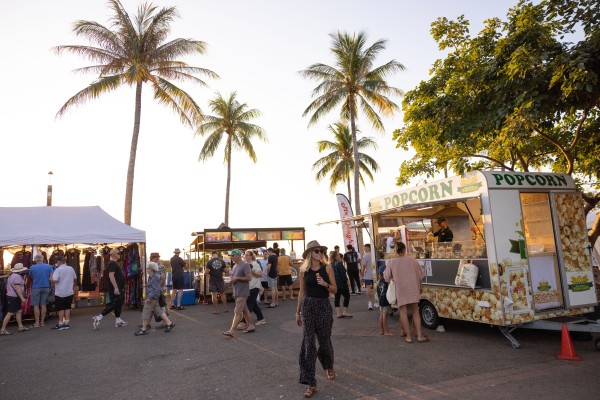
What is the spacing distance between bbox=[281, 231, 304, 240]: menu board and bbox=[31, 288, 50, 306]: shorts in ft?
29.1

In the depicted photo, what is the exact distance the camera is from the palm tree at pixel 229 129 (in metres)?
29.2

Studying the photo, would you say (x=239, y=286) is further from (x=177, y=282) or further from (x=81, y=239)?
(x=81, y=239)

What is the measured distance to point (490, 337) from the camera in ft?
24.2

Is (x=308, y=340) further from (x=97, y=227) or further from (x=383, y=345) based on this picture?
(x=97, y=227)

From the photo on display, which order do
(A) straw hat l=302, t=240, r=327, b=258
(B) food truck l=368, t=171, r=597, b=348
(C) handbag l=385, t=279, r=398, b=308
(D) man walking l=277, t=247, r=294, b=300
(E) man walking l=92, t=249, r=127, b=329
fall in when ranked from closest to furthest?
(A) straw hat l=302, t=240, r=327, b=258
(B) food truck l=368, t=171, r=597, b=348
(C) handbag l=385, t=279, r=398, b=308
(E) man walking l=92, t=249, r=127, b=329
(D) man walking l=277, t=247, r=294, b=300

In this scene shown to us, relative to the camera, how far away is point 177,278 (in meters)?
13.7

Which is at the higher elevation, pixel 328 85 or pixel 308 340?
pixel 328 85

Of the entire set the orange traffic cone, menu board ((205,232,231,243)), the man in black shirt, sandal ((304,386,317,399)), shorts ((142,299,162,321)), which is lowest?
sandal ((304,386,317,399))

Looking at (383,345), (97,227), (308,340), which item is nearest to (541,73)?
(383,345)

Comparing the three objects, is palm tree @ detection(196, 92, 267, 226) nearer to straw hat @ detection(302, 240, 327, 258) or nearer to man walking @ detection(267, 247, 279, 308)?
man walking @ detection(267, 247, 279, 308)

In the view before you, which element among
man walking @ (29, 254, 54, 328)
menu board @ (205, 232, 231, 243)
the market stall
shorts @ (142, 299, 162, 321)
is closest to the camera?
shorts @ (142, 299, 162, 321)

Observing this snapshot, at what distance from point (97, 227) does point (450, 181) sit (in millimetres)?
11679

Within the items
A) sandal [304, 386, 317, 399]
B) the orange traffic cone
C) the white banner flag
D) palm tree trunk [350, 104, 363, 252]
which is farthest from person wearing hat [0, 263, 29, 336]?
palm tree trunk [350, 104, 363, 252]

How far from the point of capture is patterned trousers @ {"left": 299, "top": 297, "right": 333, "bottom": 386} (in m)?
4.80
